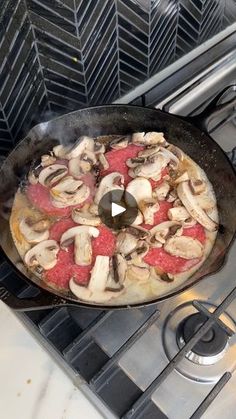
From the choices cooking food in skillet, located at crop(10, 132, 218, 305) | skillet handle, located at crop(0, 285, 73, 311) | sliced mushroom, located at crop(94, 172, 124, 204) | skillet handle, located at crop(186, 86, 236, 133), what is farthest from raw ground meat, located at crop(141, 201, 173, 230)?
skillet handle, located at crop(0, 285, 73, 311)

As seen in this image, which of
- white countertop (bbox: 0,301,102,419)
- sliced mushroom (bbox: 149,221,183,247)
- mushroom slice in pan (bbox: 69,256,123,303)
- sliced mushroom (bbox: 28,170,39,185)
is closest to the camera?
white countertop (bbox: 0,301,102,419)

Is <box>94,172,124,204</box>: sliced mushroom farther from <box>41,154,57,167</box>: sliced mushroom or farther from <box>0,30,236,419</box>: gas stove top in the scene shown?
<box>0,30,236,419</box>: gas stove top

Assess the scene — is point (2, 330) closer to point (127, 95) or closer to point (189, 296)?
point (189, 296)

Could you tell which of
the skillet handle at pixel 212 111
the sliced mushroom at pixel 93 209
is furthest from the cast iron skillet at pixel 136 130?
the sliced mushroom at pixel 93 209

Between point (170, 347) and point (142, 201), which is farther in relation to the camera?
point (142, 201)

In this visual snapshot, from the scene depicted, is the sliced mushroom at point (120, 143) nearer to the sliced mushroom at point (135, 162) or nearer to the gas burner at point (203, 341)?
the sliced mushroom at point (135, 162)

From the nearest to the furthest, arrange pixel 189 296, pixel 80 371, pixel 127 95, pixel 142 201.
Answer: pixel 80 371, pixel 189 296, pixel 142 201, pixel 127 95

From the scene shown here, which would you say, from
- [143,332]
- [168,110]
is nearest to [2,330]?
[143,332]
